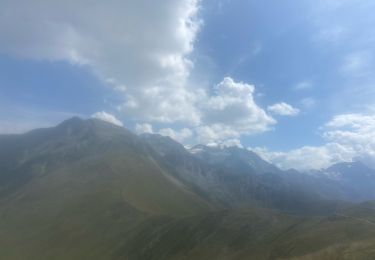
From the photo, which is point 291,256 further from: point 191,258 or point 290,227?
point 191,258

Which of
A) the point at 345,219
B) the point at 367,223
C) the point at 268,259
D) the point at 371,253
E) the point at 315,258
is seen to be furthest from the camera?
the point at 345,219

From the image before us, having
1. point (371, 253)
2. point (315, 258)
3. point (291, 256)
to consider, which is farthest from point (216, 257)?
point (371, 253)

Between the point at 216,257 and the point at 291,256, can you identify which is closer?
the point at 291,256

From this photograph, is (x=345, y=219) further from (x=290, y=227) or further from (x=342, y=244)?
(x=342, y=244)

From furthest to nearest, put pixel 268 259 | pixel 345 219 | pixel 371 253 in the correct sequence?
1. pixel 345 219
2. pixel 268 259
3. pixel 371 253

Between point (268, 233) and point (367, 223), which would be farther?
point (268, 233)

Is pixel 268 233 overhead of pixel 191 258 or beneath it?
overhead

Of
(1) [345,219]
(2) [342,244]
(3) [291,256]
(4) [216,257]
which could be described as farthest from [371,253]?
(4) [216,257]

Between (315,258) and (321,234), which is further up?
(321,234)

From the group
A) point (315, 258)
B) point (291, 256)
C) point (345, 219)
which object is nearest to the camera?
point (315, 258)
